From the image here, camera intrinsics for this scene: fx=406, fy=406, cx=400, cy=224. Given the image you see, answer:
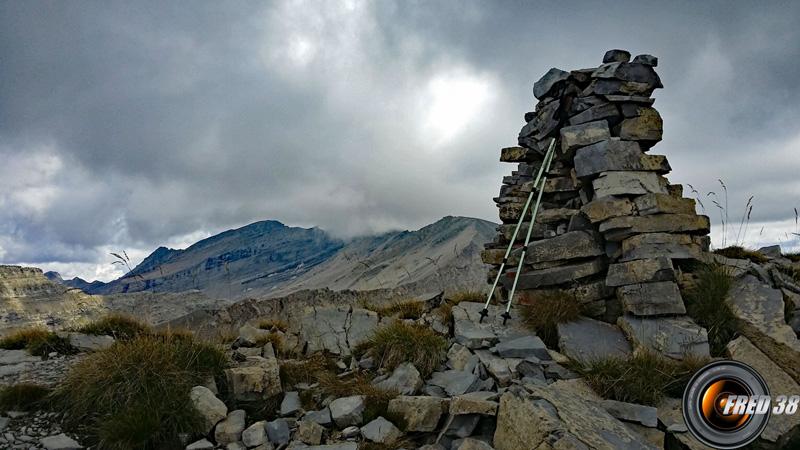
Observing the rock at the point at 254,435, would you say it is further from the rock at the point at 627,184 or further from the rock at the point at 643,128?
the rock at the point at 643,128

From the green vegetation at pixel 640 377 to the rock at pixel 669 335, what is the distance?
39cm

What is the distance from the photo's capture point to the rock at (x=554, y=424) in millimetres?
4148

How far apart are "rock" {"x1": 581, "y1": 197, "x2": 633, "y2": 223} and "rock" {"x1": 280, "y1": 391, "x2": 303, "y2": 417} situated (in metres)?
6.73

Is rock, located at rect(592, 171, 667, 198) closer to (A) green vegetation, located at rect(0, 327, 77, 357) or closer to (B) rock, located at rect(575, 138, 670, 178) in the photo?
(B) rock, located at rect(575, 138, 670, 178)

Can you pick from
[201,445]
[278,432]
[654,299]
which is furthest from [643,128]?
[201,445]

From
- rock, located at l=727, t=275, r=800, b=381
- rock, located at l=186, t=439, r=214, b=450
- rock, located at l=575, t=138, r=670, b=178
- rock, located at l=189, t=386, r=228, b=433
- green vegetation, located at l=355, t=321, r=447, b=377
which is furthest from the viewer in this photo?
rock, located at l=575, t=138, r=670, b=178

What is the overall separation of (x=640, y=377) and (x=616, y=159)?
484cm

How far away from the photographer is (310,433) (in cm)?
523

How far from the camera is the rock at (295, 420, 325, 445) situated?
17.0 ft

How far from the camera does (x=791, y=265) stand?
9.26m

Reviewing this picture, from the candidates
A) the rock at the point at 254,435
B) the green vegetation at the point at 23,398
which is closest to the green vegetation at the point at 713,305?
the rock at the point at 254,435

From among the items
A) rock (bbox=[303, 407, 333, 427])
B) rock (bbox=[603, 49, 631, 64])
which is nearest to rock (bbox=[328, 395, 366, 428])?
rock (bbox=[303, 407, 333, 427])

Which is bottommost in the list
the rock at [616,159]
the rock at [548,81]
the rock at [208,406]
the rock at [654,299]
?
the rock at [208,406]

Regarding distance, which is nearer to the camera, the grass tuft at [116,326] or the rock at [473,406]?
the rock at [473,406]
